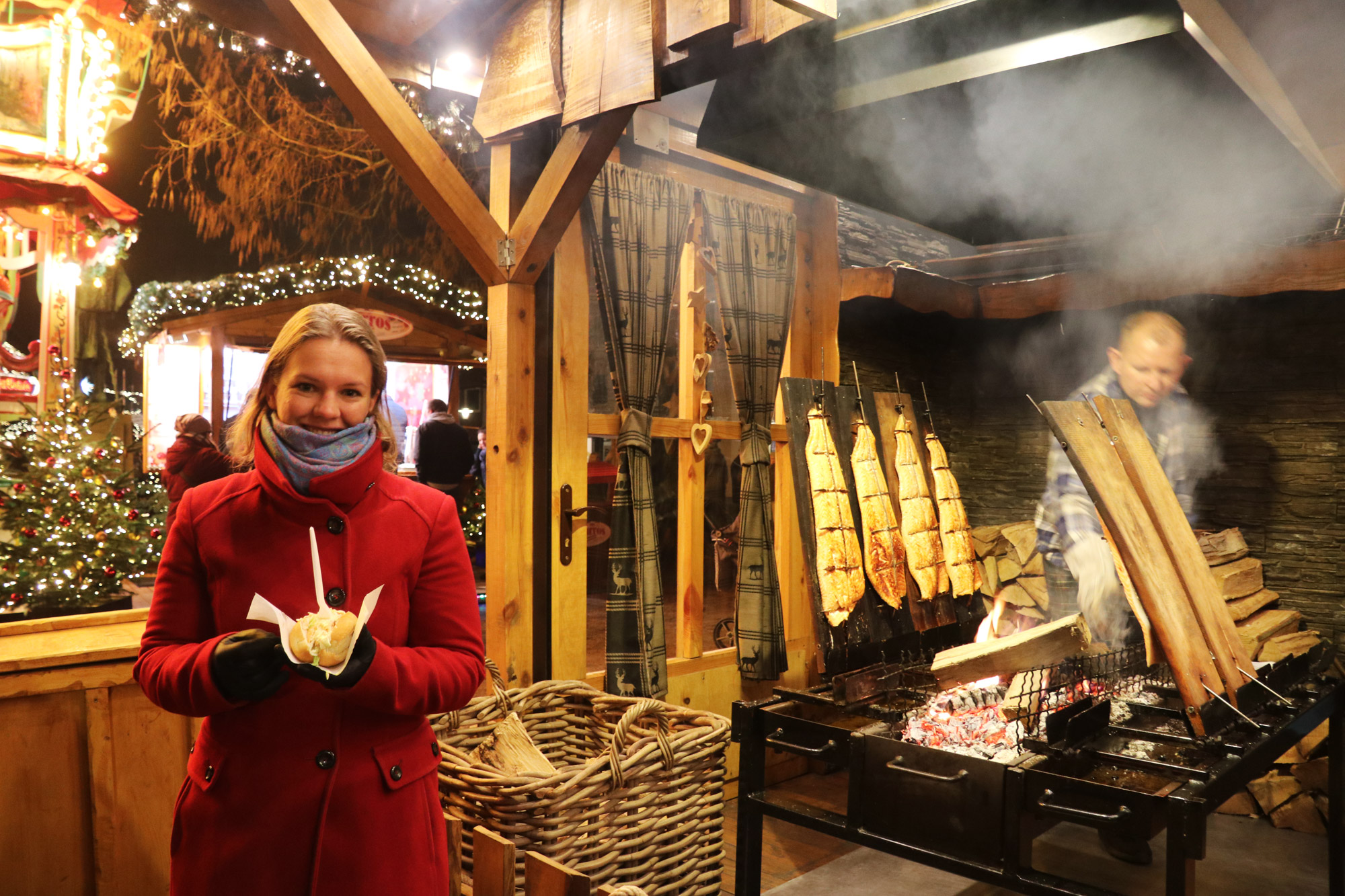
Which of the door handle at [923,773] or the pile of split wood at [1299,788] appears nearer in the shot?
the door handle at [923,773]

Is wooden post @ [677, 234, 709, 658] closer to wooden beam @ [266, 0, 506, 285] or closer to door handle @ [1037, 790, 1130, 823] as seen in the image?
wooden beam @ [266, 0, 506, 285]

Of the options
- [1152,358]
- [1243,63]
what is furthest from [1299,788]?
[1243,63]

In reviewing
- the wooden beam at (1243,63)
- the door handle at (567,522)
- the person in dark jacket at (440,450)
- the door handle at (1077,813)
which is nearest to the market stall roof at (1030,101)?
the wooden beam at (1243,63)

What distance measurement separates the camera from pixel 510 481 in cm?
350

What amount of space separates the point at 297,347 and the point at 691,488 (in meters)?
2.81

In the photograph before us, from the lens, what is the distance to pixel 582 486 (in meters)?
3.78

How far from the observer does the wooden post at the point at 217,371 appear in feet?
29.2

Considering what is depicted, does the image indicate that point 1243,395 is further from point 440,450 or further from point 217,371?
point 217,371

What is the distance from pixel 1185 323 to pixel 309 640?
16.1ft

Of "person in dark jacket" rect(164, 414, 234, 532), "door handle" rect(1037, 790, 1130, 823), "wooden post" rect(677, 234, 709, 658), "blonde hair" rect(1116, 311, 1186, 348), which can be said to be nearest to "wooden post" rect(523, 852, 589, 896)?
→ "door handle" rect(1037, 790, 1130, 823)

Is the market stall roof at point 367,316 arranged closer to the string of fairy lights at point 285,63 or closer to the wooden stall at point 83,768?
the string of fairy lights at point 285,63

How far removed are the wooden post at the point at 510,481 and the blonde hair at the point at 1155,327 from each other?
3345 mm

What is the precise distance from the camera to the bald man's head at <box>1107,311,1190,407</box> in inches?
186

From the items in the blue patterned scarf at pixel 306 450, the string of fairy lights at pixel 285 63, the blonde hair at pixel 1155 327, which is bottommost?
the blue patterned scarf at pixel 306 450
